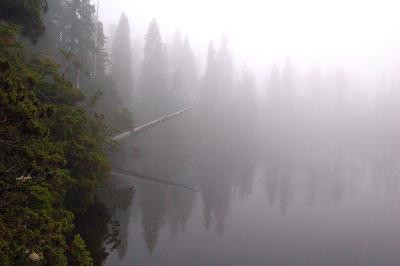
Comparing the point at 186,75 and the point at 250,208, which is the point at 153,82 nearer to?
the point at 186,75

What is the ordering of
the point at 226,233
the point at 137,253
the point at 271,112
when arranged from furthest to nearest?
the point at 271,112 → the point at 226,233 → the point at 137,253

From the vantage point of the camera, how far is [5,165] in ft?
33.5

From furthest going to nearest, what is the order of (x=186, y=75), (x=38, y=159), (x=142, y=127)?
(x=186, y=75), (x=142, y=127), (x=38, y=159)

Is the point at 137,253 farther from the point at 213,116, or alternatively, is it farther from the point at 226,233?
the point at 213,116

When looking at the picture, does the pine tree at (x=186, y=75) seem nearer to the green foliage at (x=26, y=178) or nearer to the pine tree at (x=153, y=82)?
the pine tree at (x=153, y=82)

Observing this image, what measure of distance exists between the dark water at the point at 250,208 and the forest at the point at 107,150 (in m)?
0.21

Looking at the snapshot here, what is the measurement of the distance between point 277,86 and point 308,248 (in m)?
93.2

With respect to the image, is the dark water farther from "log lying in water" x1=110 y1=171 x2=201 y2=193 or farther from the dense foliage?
the dense foliage

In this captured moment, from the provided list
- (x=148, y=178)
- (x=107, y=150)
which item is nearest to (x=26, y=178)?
(x=148, y=178)

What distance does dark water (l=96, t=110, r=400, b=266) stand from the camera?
18.3m

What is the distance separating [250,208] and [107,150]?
47.0 ft

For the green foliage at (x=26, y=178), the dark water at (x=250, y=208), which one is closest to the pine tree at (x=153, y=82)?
the dark water at (x=250, y=208)

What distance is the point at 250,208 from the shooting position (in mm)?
25266

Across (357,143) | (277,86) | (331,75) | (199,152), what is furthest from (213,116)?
(331,75)
